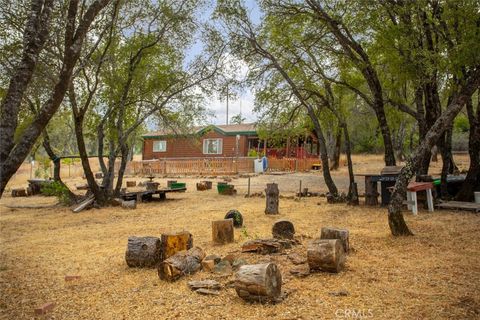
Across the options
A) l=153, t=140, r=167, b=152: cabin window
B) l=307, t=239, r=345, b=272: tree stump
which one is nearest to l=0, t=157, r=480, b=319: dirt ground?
l=307, t=239, r=345, b=272: tree stump

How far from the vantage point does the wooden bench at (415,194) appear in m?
10.2

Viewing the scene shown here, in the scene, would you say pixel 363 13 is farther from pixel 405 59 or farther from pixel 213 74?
pixel 213 74

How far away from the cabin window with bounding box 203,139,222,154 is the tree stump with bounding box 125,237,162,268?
96.1 ft

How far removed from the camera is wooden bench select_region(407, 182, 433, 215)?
33.3ft

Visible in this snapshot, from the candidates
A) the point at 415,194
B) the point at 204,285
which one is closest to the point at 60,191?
the point at 204,285

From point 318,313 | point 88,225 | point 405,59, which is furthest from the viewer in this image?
point 88,225

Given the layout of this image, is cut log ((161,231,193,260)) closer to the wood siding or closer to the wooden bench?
the wooden bench

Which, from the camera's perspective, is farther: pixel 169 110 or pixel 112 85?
pixel 169 110

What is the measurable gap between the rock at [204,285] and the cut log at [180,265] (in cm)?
35

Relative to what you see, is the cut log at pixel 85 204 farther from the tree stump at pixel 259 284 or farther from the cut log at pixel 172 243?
the tree stump at pixel 259 284

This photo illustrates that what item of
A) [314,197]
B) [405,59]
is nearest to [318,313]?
[405,59]

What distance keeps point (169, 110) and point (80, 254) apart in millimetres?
9316

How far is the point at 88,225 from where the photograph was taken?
10500 mm

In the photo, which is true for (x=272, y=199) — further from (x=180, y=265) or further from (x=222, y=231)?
(x=180, y=265)
